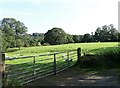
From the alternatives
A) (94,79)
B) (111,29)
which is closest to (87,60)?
(94,79)

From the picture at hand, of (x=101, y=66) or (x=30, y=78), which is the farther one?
(x=101, y=66)

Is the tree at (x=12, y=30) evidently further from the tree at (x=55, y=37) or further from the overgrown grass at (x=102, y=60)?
the overgrown grass at (x=102, y=60)

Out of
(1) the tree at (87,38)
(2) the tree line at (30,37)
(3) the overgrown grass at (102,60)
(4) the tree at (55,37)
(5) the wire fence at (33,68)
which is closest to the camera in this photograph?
(5) the wire fence at (33,68)

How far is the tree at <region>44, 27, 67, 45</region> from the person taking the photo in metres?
81.6

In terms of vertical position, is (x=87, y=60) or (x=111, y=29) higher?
(x=111, y=29)

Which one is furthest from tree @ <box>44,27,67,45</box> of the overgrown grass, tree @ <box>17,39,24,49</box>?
the overgrown grass

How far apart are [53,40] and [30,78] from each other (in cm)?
7465

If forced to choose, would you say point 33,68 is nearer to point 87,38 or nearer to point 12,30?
point 87,38

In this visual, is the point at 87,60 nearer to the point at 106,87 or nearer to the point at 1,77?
the point at 106,87

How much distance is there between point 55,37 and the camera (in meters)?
84.1

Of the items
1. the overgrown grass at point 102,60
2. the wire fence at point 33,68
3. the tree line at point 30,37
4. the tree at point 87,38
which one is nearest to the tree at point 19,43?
the tree line at point 30,37

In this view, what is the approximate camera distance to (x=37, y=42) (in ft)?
256

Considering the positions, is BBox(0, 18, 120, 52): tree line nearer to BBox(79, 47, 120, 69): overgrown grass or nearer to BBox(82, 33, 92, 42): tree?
BBox(82, 33, 92, 42): tree

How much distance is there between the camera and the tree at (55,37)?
81.6m
